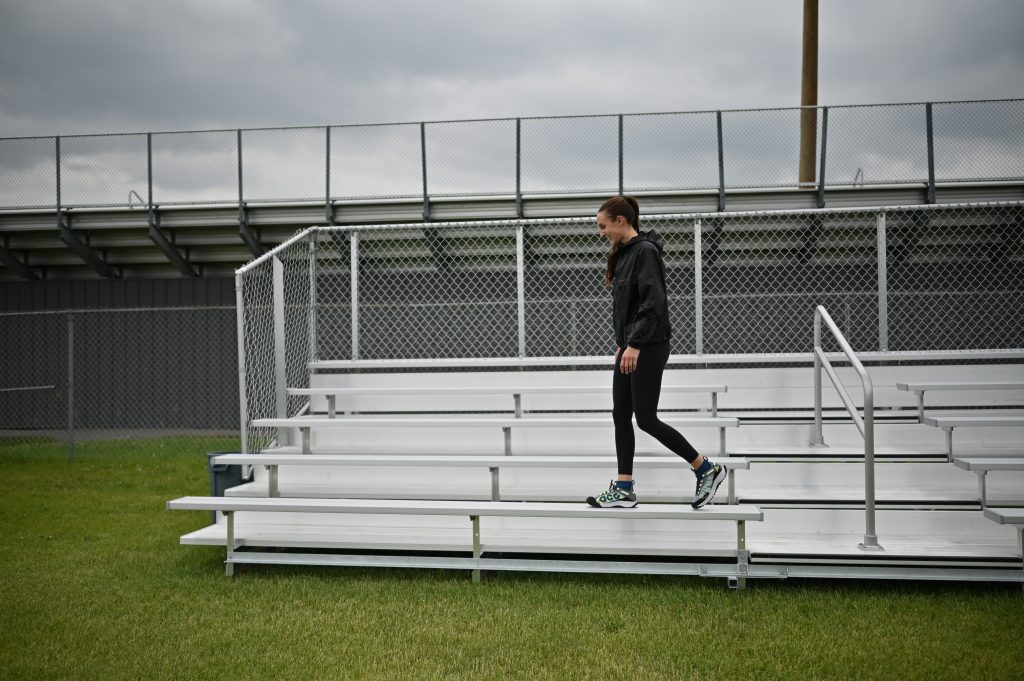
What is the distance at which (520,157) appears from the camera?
1190 cm

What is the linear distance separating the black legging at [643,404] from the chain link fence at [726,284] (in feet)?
14.6

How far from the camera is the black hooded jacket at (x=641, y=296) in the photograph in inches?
153

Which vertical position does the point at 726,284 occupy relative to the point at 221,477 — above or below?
above

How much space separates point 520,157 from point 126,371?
832cm

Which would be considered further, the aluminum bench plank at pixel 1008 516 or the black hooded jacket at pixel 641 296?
the black hooded jacket at pixel 641 296

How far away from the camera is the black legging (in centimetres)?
394

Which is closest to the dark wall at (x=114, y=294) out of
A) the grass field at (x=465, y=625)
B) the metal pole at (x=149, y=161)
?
the metal pole at (x=149, y=161)

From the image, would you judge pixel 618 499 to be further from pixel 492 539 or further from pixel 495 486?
pixel 495 486

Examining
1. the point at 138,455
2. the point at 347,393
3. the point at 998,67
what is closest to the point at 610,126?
the point at 998,67

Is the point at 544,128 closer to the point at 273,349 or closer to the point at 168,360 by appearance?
the point at 273,349

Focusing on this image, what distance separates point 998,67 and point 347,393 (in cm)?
1053

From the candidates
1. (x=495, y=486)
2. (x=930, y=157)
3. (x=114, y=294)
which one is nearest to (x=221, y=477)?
(x=495, y=486)

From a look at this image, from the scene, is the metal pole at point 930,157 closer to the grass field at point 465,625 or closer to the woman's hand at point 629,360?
the grass field at point 465,625

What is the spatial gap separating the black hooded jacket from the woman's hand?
50 mm
